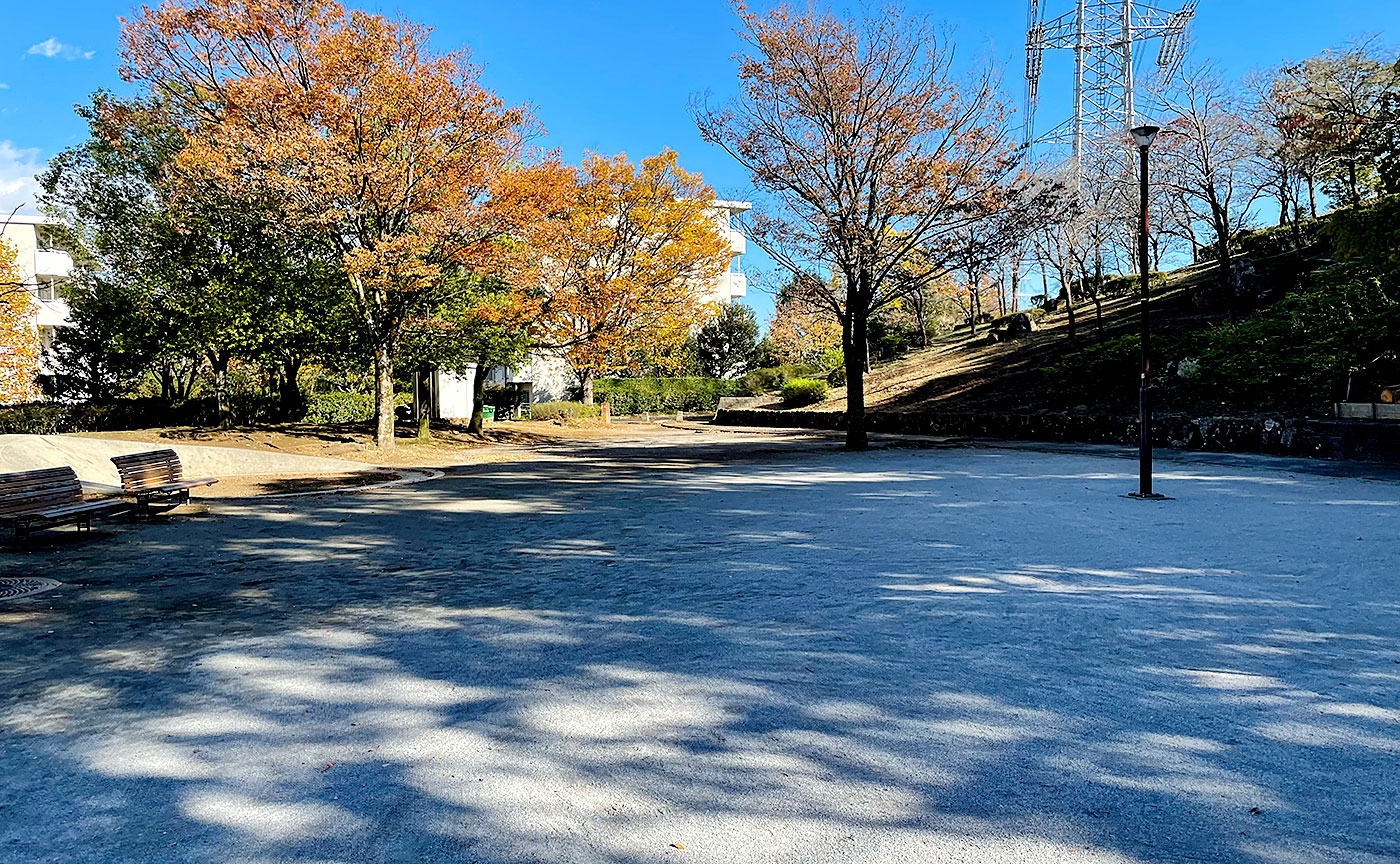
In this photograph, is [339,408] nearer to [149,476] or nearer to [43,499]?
[149,476]

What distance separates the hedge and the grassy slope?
11.7 metres

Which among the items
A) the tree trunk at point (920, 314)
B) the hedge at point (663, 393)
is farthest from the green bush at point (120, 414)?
the tree trunk at point (920, 314)

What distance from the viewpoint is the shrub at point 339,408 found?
106ft

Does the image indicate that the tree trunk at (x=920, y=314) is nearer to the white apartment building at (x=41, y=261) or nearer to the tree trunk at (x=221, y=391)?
the tree trunk at (x=221, y=391)

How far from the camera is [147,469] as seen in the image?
1248 cm

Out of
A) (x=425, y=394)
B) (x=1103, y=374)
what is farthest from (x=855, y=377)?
(x=425, y=394)

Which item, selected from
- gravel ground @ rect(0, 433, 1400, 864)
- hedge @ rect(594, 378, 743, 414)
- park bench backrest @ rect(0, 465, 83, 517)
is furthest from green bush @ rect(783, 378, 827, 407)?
park bench backrest @ rect(0, 465, 83, 517)

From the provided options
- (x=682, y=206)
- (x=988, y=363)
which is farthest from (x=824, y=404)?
(x=682, y=206)

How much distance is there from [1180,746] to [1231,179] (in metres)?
30.7

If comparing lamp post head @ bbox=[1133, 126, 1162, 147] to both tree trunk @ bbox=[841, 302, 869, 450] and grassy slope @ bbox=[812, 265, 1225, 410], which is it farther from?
grassy slope @ bbox=[812, 265, 1225, 410]

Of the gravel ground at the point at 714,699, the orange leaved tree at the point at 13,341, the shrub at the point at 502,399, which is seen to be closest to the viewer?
the gravel ground at the point at 714,699

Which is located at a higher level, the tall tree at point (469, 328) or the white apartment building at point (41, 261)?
the white apartment building at point (41, 261)

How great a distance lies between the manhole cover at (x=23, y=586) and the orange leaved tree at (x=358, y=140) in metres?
14.9

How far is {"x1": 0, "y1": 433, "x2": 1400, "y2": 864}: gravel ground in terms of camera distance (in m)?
3.12
